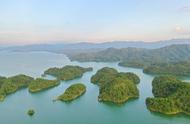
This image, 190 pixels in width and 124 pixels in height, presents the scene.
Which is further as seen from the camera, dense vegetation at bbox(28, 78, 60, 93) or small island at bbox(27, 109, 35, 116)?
dense vegetation at bbox(28, 78, 60, 93)

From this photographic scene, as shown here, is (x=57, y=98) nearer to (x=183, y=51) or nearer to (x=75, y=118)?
(x=75, y=118)

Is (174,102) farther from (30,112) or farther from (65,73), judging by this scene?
(65,73)

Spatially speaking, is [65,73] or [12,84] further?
[65,73]

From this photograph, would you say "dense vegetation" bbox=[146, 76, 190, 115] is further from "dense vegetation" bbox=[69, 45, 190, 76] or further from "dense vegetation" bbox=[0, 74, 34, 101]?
"dense vegetation" bbox=[69, 45, 190, 76]

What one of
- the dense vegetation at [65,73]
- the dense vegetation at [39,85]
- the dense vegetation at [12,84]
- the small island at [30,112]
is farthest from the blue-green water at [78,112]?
the dense vegetation at [65,73]

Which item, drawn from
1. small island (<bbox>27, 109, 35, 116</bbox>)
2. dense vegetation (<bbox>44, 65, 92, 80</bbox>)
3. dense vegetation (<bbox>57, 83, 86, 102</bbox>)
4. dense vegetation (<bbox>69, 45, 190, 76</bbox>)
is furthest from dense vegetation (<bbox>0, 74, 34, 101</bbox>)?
dense vegetation (<bbox>69, 45, 190, 76</bbox>)

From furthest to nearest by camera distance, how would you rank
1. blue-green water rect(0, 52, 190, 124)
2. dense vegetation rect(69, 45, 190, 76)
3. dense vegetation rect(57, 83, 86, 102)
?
dense vegetation rect(69, 45, 190, 76), dense vegetation rect(57, 83, 86, 102), blue-green water rect(0, 52, 190, 124)

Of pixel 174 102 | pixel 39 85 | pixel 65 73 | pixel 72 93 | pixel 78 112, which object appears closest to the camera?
pixel 174 102

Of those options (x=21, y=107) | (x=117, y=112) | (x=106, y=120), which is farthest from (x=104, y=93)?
(x=21, y=107)

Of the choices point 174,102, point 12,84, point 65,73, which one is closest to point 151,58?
point 65,73
